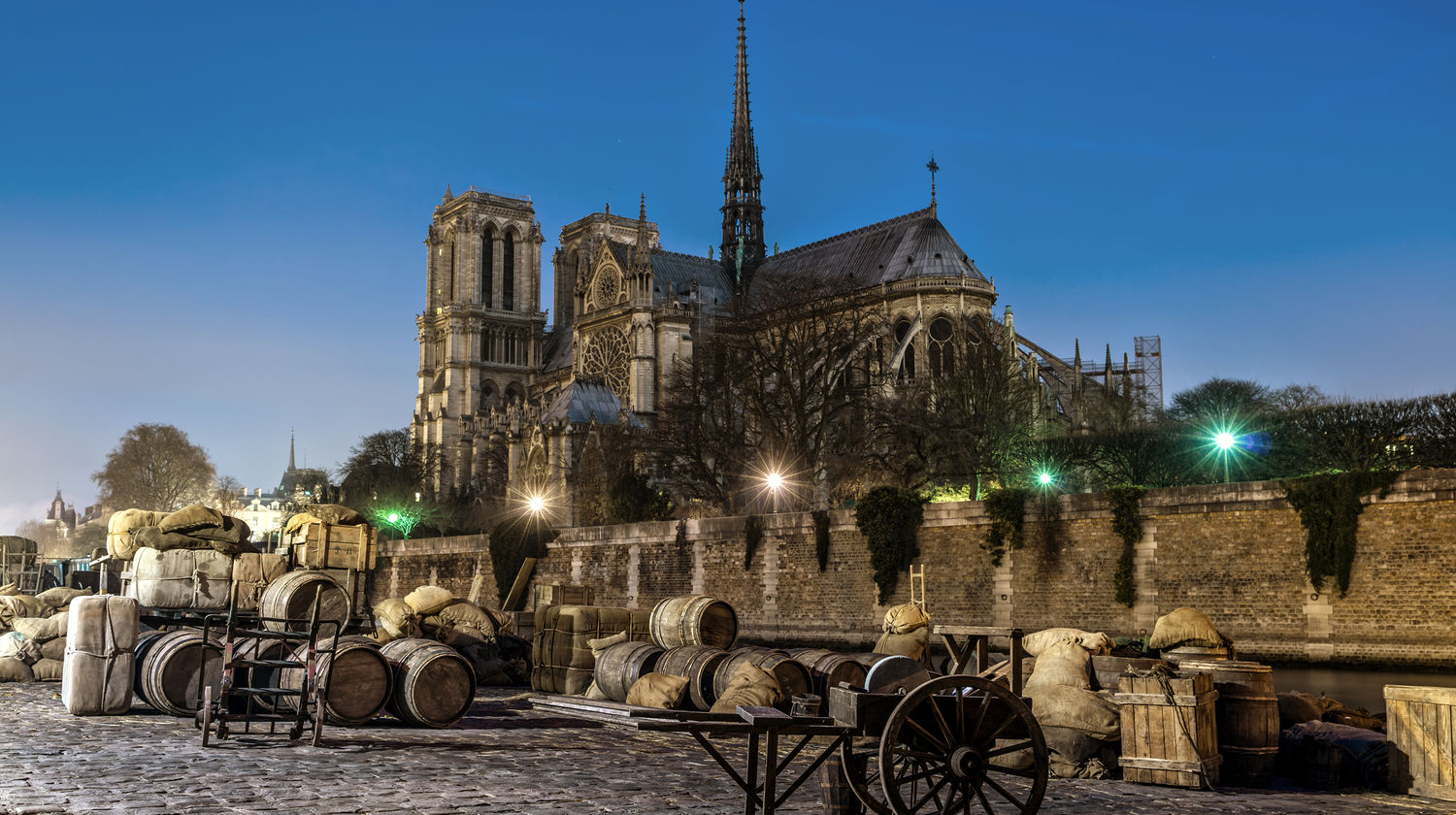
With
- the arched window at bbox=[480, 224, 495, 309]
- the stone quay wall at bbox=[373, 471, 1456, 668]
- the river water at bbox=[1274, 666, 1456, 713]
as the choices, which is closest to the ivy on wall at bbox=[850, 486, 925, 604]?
the stone quay wall at bbox=[373, 471, 1456, 668]

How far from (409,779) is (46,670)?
11.4 meters

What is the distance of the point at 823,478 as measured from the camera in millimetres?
43656

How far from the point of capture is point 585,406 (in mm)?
69438

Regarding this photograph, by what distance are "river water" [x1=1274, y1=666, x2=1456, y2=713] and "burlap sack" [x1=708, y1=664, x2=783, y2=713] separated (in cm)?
1032

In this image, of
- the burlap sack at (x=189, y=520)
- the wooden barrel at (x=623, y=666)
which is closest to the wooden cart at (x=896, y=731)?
the wooden barrel at (x=623, y=666)

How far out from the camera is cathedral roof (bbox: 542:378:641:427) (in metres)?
67.7

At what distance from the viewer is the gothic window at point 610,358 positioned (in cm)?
7506

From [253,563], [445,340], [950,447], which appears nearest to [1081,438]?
[950,447]

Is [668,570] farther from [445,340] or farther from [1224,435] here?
[445,340]

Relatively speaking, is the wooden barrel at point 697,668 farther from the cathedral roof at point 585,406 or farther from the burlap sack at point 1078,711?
the cathedral roof at point 585,406

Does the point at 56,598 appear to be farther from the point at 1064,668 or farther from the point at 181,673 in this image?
the point at 1064,668

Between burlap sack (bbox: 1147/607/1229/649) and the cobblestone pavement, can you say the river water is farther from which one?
the cobblestone pavement

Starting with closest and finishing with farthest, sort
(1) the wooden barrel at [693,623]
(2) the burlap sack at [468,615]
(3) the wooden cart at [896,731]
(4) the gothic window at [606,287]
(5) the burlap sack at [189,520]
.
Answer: (3) the wooden cart at [896,731]
(5) the burlap sack at [189,520]
(1) the wooden barrel at [693,623]
(2) the burlap sack at [468,615]
(4) the gothic window at [606,287]

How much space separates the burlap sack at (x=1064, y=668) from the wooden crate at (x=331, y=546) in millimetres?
10638
